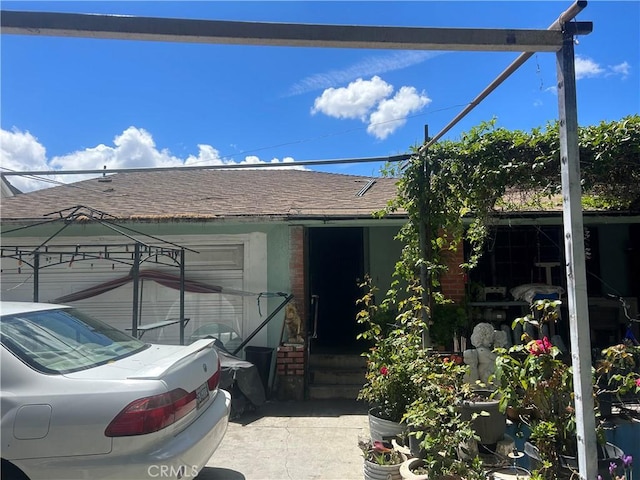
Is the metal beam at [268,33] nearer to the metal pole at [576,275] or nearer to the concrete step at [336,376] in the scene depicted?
the metal pole at [576,275]

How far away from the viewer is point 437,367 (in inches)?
158

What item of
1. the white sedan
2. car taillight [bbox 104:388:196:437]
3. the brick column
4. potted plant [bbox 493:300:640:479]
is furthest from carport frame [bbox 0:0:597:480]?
the brick column

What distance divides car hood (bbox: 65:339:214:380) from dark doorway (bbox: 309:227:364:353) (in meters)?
6.06

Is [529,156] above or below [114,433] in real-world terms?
above

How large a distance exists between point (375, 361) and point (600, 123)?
11.0 feet

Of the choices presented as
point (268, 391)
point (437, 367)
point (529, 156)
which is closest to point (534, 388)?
point (437, 367)

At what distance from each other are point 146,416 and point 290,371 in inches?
167

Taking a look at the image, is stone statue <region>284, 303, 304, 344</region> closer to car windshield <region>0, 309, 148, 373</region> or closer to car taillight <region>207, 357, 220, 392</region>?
car taillight <region>207, 357, 220, 392</region>

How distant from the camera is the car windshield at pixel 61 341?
9.37 feet

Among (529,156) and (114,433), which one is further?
(529,156)

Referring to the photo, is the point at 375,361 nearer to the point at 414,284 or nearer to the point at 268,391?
the point at 414,284

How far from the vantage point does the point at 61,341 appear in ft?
10.5

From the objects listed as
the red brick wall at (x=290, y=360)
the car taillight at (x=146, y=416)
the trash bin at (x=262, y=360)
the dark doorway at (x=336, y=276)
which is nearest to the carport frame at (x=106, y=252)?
the trash bin at (x=262, y=360)

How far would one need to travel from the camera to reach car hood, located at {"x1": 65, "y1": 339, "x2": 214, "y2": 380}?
2807 millimetres
